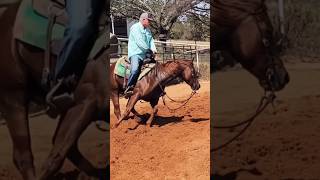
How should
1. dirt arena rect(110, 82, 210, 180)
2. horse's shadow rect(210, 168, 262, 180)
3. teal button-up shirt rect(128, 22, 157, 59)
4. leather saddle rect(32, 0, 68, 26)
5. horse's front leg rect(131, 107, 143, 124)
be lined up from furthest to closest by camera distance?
1. horse's front leg rect(131, 107, 143, 124)
2. teal button-up shirt rect(128, 22, 157, 59)
3. dirt arena rect(110, 82, 210, 180)
4. horse's shadow rect(210, 168, 262, 180)
5. leather saddle rect(32, 0, 68, 26)

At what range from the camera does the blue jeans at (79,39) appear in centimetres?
538

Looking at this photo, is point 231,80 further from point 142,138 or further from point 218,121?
point 142,138

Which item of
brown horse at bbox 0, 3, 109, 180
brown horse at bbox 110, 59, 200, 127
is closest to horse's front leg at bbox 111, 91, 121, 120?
brown horse at bbox 110, 59, 200, 127

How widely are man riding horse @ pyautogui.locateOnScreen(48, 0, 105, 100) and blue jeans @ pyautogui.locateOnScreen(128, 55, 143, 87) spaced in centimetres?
181

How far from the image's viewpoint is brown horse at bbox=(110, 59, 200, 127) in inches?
287

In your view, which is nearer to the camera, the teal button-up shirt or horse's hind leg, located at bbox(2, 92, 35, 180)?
horse's hind leg, located at bbox(2, 92, 35, 180)

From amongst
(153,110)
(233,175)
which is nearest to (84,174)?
(233,175)

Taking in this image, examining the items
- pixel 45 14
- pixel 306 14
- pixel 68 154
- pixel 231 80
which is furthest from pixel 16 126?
pixel 306 14

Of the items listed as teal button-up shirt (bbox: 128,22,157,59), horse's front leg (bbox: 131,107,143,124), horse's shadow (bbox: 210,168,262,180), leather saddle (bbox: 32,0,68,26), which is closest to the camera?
leather saddle (bbox: 32,0,68,26)

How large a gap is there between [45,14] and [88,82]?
0.83m

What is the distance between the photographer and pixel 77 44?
5438 mm

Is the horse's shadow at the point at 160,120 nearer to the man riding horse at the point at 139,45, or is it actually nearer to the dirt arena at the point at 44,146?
the man riding horse at the point at 139,45

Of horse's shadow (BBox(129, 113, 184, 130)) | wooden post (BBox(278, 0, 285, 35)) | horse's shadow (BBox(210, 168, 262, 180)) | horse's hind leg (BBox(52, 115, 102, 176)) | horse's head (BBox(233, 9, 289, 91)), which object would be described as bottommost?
horse's shadow (BBox(210, 168, 262, 180))

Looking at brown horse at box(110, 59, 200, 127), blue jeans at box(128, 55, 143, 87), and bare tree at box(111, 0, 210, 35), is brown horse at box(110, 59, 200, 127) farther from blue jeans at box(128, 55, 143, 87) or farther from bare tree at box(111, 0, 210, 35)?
bare tree at box(111, 0, 210, 35)
